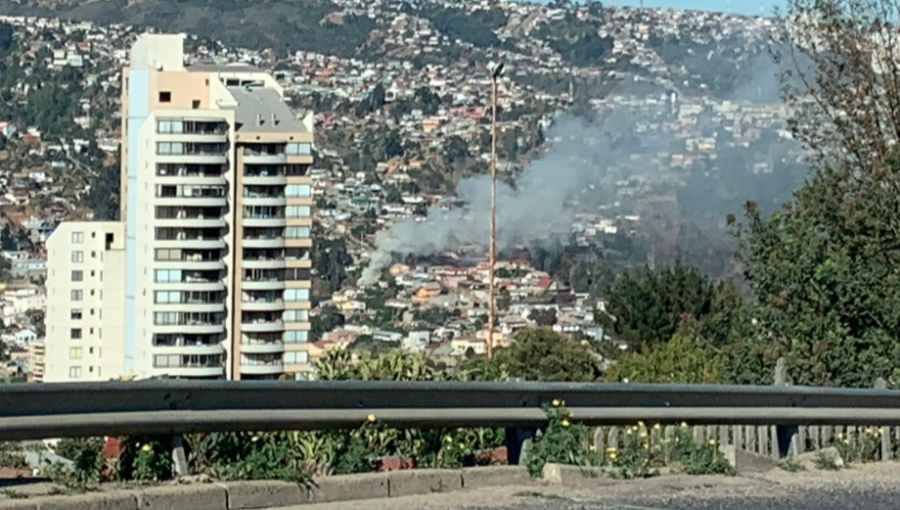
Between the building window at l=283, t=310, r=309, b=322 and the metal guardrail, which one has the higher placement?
the metal guardrail

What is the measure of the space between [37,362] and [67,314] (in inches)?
274

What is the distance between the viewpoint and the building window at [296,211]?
6981 cm

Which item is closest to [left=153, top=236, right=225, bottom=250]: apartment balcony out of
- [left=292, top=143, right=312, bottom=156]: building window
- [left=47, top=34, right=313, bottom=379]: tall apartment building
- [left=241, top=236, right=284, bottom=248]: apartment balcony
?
[left=47, top=34, right=313, bottom=379]: tall apartment building

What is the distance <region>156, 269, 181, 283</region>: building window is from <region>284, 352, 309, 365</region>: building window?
21.1 feet

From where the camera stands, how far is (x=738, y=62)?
3656 inches

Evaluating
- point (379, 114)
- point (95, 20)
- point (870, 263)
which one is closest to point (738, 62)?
point (379, 114)

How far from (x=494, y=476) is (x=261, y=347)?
58592 millimetres

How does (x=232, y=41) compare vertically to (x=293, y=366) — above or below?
above

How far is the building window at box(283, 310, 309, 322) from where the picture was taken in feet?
223

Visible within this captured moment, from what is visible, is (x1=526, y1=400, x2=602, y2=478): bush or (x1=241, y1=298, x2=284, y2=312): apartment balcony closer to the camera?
(x1=526, y1=400, x2=602, y2=478): bush

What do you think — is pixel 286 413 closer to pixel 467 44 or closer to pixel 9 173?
pixel 9 173

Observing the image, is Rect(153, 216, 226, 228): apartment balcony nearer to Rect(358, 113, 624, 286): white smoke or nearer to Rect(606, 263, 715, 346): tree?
Rect(358, 113, 624, 286): white smoke

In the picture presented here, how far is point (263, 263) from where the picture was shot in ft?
228

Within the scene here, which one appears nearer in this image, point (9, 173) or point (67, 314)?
point (67, 314)
